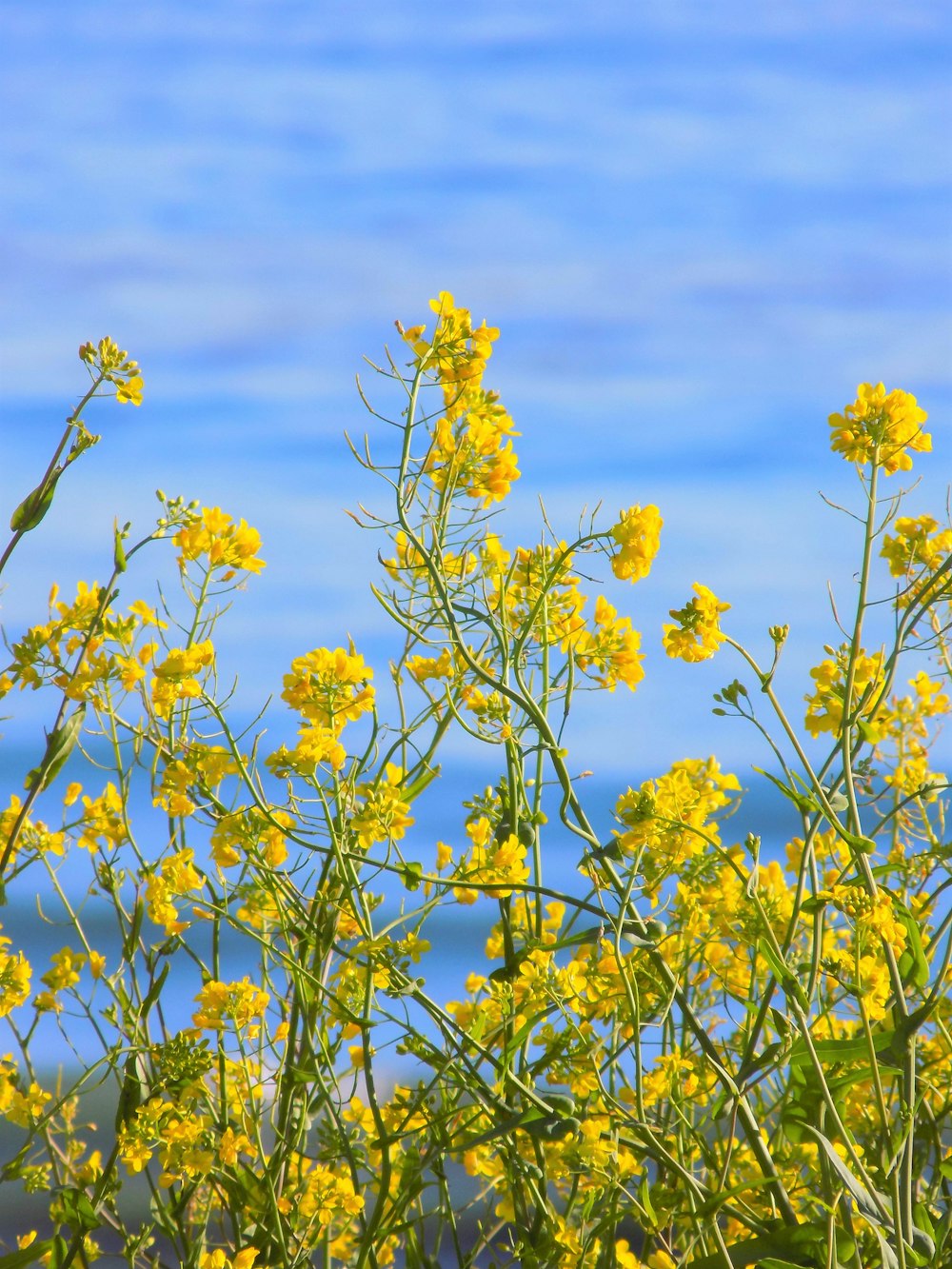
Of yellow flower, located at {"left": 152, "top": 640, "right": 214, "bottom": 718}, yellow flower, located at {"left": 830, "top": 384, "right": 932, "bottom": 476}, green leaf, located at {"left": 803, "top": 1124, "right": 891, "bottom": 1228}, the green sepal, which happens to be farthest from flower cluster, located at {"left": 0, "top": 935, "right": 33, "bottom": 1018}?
yellow flower, located at {"left": 830, "top": 384, "right": 932, "bottom": 476}

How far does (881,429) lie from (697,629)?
0.87 feet

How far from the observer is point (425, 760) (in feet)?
4.17

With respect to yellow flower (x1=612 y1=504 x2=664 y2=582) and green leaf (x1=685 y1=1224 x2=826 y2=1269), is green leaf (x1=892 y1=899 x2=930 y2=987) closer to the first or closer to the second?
green leaf (x1=685 y1=1224 x2=826 y2=1269)

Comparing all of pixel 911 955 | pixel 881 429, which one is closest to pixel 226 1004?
pixel 911 955

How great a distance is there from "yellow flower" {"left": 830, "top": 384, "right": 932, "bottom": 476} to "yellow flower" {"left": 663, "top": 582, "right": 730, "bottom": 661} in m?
0.22

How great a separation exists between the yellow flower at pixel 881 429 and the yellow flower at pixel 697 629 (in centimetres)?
22

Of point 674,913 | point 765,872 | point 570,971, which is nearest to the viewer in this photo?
point 570,971

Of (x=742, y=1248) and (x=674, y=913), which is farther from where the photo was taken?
(x=674, y=913)

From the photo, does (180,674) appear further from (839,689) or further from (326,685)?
(839,689)

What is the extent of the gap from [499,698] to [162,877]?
0.38 meters

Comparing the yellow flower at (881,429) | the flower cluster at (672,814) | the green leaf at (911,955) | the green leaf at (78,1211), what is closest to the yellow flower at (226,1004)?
the green leaf at (78,1211)

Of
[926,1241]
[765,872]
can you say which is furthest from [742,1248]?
[765,872]

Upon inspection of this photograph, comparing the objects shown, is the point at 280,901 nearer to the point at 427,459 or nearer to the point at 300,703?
the point at 300,703

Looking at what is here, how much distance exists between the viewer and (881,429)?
3.82ft
